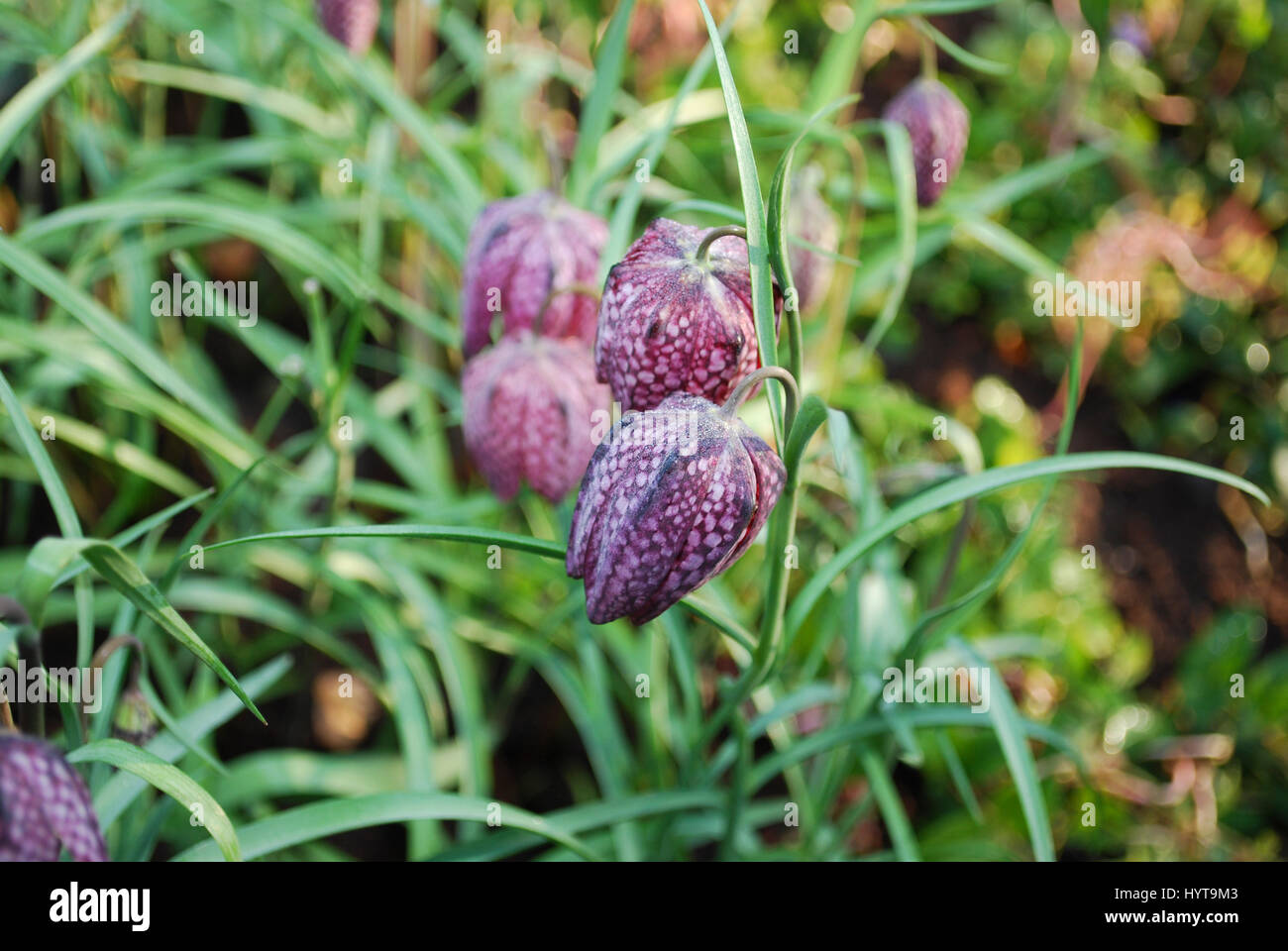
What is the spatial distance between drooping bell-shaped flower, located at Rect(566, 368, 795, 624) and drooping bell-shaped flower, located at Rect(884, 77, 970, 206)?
0.66 metres

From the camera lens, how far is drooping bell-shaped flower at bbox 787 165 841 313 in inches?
44.4

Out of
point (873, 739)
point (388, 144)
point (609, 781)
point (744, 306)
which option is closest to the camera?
point (744, 306)

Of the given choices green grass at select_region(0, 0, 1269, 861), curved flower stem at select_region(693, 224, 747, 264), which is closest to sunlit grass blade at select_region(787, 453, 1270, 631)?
green grass at select_region(0, 0, 1269, 861)

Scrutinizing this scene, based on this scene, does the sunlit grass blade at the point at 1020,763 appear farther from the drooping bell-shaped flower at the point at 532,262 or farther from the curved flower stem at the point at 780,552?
the drooping bell-shaped flower at the point at 532,262

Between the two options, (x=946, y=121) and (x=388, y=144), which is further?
(x=388, y=144)

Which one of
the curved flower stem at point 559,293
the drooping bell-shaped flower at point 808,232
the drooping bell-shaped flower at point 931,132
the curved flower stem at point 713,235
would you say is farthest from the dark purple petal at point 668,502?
the drooping bell-shaped flower at point 931,132

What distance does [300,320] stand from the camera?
80.9 inches

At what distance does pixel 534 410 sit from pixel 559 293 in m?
0.12

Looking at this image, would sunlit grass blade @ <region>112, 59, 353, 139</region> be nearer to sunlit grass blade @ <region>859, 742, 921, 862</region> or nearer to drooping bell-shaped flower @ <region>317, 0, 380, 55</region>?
drooping bell-shaped flower @ <region>317, 0, 380, 55</region>

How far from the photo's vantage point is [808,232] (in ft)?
3.74

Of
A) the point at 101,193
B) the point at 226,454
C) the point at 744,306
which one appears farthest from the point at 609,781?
the point at 101,193

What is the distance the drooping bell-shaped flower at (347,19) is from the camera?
1.34 meters
